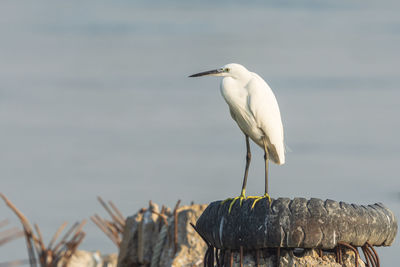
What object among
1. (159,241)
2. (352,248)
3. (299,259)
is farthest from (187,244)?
(352,248)

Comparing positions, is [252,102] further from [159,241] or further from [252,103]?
[159,241]

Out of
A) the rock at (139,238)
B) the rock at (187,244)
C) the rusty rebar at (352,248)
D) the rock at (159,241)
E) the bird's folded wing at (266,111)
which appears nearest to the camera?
the rusty rebar at (352,248)

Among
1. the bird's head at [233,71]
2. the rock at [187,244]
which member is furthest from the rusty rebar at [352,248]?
the rock at [187,244]

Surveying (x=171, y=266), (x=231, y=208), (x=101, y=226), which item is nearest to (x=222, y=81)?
(x=231, y=208)

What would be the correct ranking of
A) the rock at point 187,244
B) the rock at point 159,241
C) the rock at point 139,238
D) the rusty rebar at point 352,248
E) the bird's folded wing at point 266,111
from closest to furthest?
the rusty rebar at point 352,248 → the bird's folded wing at point 266,111 → the rock at point 187,244 → the rock at point 159,241 → the rock at point 139,238

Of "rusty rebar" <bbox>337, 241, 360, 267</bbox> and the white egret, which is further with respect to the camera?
the white egret

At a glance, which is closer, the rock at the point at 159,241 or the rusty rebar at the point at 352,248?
the rusty rebar at the point at 352,248

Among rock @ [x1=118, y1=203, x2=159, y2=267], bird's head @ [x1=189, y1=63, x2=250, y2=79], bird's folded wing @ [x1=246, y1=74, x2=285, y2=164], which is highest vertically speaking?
bird's head @ [x1=189, y1=63, x2=250, y2=79]

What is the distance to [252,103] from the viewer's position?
31.5 ft

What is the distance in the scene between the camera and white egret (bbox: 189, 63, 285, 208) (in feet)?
31.6

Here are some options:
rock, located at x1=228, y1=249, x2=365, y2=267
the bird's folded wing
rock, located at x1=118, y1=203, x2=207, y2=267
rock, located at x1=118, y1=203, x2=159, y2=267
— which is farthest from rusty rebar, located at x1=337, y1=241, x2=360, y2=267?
rock, located at x1=118, y1=203, x2=159, y2=267

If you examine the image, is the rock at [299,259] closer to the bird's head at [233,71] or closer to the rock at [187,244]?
the bird's head at [233,71]

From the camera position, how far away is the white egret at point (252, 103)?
31.6 ft

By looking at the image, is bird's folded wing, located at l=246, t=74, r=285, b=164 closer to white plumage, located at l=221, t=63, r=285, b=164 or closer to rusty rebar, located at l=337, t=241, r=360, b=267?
white plumage, located at l=221, t=63, r=285, b=164
